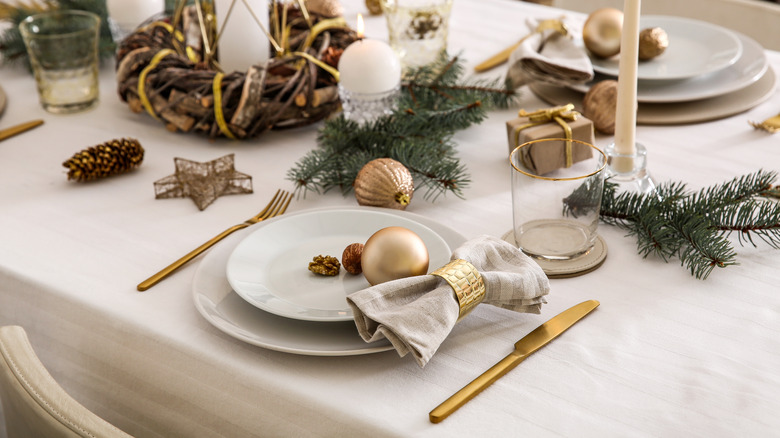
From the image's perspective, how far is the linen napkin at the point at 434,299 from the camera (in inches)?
24.0

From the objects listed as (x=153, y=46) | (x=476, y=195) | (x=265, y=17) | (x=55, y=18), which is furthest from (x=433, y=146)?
(x=55, y=18)

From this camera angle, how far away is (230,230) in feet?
2.73

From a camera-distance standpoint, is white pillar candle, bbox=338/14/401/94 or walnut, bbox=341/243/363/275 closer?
walnut, bbox=341/243/363/275

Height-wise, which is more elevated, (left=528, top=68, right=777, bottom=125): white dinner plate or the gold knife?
(left=528, top=68, right=777, bottom=125): white dinner plate

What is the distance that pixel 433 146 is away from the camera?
96 centimetres

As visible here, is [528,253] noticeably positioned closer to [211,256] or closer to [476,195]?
[476,195]

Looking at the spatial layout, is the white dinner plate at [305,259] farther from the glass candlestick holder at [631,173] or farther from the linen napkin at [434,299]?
the glass candlestick holder at [631,173]

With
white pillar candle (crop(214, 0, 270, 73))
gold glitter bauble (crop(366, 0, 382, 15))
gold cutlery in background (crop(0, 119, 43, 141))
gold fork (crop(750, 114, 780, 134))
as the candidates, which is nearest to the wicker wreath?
white pillar candle (crop(214, 0, 270, 73))

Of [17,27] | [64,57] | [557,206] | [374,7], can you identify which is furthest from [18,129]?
[557,206]

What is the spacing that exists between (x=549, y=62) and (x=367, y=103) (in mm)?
279

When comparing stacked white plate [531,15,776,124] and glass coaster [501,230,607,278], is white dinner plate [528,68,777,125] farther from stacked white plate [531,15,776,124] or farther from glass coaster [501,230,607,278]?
glass coaster [501,230,607,278]

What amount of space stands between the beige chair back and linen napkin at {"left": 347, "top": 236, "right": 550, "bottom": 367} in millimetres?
219

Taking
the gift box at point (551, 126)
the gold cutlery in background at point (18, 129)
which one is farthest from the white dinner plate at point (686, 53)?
the gold cutlery in background at point (18, 129)

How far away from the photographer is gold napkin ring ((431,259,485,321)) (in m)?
0.64
